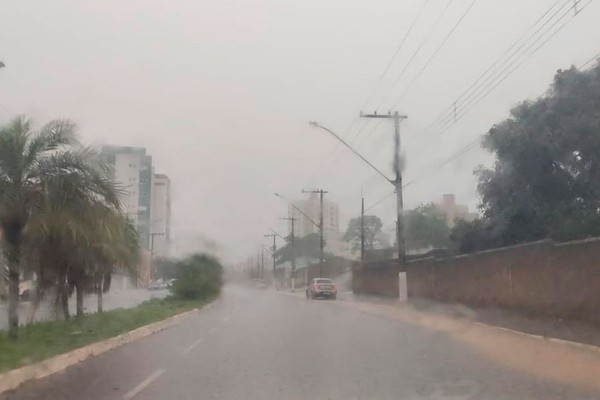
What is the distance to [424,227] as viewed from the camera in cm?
7000

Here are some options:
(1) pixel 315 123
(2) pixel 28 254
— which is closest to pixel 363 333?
(2) pixel 28 254

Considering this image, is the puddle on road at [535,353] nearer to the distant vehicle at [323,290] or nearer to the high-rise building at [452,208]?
the distant vehicle at [323,290]

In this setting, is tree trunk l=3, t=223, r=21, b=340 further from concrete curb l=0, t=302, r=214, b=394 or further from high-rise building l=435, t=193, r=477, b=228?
high-rise building l=435, t=193, r=477, b=228

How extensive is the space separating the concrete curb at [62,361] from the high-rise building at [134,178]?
3.09 meters

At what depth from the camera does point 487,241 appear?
33.1 meters

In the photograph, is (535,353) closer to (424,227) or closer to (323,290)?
(323,290)

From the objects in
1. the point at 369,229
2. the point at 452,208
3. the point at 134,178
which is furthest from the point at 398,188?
the point at 369,229

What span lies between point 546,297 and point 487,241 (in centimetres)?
1348

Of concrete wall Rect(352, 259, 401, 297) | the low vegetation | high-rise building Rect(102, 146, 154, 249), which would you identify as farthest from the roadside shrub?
the low vegetation

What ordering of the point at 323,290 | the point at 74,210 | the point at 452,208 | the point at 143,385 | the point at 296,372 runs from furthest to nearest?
the point at 452,208
the point at 323,290
the point at 74,210
the point at 296,372
the point at 143,385

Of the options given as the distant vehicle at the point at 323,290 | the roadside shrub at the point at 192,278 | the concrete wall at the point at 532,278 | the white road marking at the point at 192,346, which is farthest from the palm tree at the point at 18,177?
the distant vehicle at the point at 323,290

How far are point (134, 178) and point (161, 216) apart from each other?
14598mm

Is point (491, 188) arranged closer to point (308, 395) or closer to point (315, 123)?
point (315, 123)

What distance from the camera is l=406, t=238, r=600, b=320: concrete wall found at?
56.5ft
